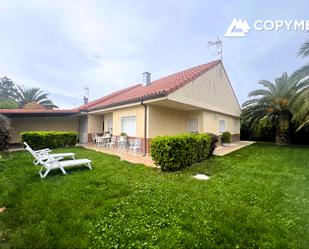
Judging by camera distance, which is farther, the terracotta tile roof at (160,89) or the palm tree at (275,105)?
the palm tree at (275,105)

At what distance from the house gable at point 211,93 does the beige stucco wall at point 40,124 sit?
14580mm

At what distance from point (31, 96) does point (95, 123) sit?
72.8 feet

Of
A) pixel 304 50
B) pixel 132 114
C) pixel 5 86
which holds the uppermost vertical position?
pixel 5 86

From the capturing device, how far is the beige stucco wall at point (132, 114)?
1348 cm

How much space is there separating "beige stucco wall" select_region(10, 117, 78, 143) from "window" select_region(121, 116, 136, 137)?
914cm

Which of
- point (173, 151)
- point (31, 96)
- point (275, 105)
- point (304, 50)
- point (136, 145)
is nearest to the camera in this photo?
point (173, 151)

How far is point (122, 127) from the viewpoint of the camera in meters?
15.8

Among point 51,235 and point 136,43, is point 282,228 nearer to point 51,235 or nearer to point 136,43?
point 51,235

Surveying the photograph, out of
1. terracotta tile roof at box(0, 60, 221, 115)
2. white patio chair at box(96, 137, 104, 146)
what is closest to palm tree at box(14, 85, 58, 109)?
terracotta tile roof at box(0, 60, 221, 115)

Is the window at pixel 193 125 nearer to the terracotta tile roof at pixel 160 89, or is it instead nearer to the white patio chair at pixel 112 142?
the terracotta tile roof at pixel 160 89

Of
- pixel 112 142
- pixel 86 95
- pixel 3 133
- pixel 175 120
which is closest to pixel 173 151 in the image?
pixel 175 120

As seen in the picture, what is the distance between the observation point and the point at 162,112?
14.2m

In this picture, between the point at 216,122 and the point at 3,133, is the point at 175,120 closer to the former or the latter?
the point at 216,122

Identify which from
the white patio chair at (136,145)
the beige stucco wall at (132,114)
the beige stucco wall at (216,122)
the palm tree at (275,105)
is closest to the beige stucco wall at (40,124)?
the beige stucco wall at (132,114)
